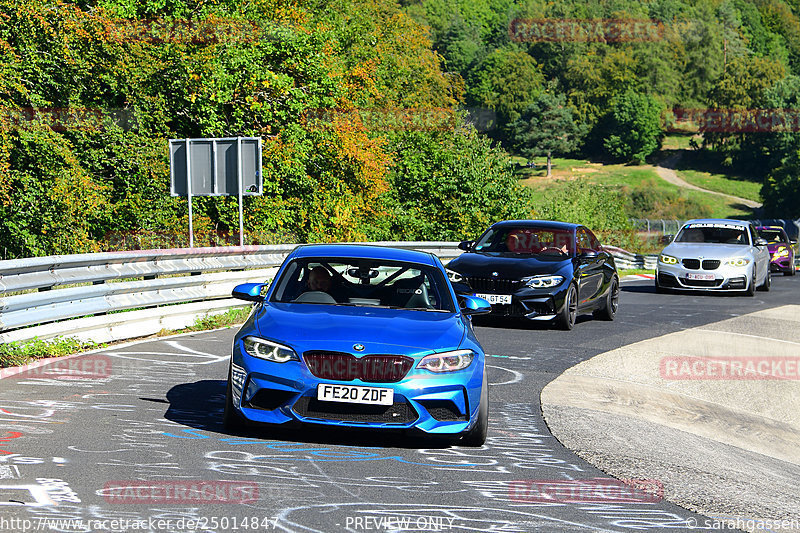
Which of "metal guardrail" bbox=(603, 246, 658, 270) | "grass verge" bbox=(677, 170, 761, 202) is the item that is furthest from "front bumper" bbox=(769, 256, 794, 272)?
"grass verge" bbox=(677, 170, 761, 202)

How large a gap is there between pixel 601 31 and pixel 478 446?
180493 millimetres

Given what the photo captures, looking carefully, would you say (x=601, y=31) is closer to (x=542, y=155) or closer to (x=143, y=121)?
(x=542, y=155)

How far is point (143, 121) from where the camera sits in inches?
1162

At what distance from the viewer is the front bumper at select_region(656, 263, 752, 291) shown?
2219 cm

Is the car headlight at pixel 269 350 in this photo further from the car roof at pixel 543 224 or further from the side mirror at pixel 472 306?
the car roof at pixel 543 224

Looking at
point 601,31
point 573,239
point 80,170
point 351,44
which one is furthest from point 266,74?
point 601,31

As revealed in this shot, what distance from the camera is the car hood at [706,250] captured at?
22.4 m

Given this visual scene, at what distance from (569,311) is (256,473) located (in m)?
9.52

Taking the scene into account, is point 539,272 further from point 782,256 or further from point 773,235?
point 773,235

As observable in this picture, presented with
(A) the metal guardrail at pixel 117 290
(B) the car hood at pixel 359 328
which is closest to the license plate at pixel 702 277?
(A) the metal guardrail at pixel 117 290
